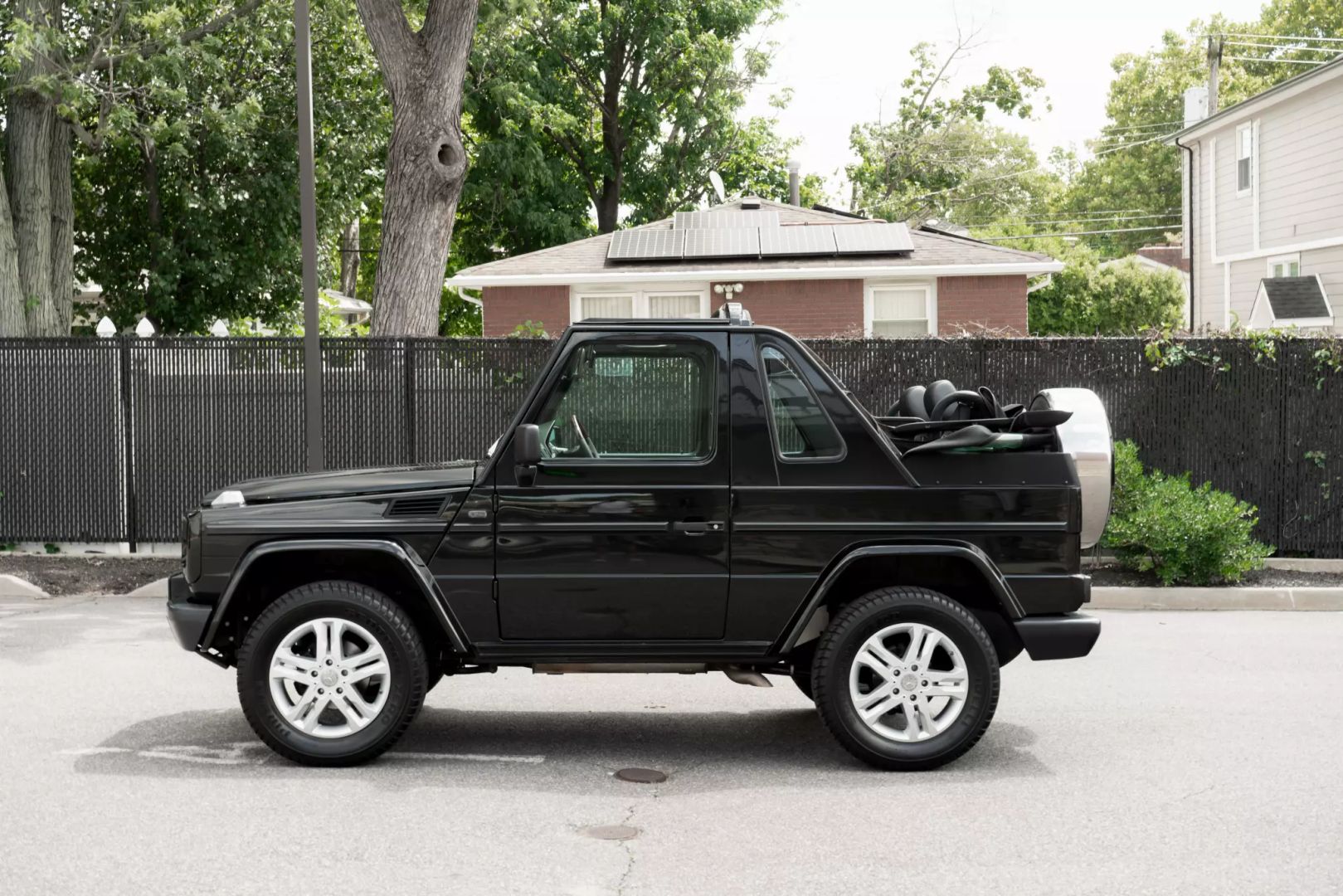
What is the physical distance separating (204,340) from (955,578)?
9.41 m

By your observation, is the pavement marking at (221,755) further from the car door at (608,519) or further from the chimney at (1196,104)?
the chimney at (1196,104)

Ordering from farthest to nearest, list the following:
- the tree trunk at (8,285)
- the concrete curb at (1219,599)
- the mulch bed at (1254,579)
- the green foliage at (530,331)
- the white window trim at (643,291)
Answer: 1. the white window trim at (643,291)
2. the tree trunk at (8,285)
3. the green foliage at (530,331)
4. the mulch bed at (1254,579)
5. the concrete curb at (1219,599)

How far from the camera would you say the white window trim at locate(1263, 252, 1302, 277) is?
27281 mm

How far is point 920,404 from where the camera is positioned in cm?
759

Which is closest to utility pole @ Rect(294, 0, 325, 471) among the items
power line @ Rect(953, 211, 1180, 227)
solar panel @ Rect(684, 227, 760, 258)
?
solar panel @ Rect(684, 227, 760, 258)

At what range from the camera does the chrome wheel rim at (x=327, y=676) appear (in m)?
6.23

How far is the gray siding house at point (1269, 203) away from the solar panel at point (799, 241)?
6.78 m

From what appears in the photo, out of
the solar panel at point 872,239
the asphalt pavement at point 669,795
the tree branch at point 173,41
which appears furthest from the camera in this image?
the solar panel at point 872,239

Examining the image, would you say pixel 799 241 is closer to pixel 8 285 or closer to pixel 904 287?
pixel 904 287

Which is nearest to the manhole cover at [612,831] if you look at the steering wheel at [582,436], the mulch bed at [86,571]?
the steering wheel at [582,436]

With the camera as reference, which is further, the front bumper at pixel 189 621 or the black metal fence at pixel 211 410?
the black metal fence at pixel 211 410

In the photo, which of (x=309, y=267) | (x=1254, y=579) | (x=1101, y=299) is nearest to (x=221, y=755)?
(x=309, y=267)

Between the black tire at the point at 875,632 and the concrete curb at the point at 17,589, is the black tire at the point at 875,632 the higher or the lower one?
the higher one

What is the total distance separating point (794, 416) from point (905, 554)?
2.61ft
